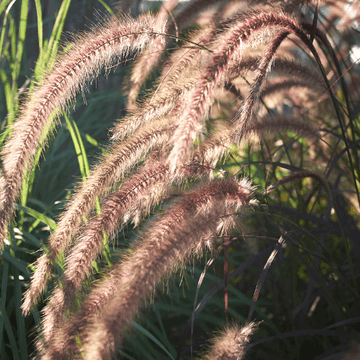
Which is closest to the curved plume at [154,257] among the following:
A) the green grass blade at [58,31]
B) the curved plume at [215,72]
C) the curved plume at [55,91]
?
the curved plume at [215,72]

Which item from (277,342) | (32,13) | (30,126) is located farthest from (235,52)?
(32,13)

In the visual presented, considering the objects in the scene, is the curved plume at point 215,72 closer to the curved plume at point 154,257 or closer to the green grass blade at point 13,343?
the curved plume at point 154,257

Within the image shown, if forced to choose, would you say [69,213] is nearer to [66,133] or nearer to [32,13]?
[66,133]

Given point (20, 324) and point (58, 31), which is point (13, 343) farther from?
point (58, 31)

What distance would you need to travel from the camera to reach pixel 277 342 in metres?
1.03

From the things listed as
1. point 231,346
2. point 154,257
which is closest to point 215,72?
point 154,257

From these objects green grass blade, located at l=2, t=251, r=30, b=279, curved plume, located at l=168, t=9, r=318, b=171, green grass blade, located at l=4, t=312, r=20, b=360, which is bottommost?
green grass blade, located at l=4, t=312, r=20, b=360

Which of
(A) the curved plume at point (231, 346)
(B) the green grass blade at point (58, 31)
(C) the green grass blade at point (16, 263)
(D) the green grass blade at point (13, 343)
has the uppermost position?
(B) the green grass blade at point (58, 31)

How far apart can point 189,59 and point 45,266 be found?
0.71m

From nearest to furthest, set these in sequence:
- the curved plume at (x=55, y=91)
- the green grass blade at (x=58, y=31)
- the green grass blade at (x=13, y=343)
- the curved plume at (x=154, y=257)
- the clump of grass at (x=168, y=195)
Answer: the curved plume at (x=154, y=257)
the clump of grass at (x=168, y=195)
the curved plume at (x=55, y=91)
the green grass blade at (x=13, y=343)
the green grass blade at (x=58, y=31)

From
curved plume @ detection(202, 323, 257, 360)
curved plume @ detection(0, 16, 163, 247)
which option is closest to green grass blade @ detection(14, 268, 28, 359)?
curved plume @ detection(0, 16, 163, 247)

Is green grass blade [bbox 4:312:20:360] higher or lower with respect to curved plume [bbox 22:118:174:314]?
lower

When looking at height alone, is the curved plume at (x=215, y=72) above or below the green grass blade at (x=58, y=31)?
below

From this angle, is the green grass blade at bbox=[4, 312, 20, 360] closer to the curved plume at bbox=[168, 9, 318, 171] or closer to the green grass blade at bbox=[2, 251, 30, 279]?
the green grass blade at bbox=[2, 251, 30, 279]
